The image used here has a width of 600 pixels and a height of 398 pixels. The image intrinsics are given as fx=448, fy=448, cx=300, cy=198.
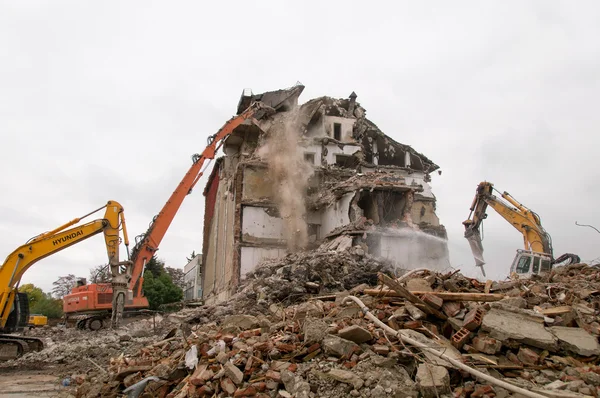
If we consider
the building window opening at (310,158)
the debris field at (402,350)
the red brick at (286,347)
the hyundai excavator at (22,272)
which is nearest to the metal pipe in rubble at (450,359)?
the debris field at (402,350)

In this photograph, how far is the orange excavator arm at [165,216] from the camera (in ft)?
58.5

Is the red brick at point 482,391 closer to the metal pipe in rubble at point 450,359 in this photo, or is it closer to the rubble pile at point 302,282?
the metal pipe in rubble at point 450,359

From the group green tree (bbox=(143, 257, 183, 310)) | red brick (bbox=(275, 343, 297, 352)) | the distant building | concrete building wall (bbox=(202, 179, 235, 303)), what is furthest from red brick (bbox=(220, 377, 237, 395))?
the distant building

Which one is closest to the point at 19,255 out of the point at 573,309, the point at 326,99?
the point at 573,309

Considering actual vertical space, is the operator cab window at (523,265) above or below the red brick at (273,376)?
above

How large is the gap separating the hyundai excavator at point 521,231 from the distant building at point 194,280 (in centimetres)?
2322

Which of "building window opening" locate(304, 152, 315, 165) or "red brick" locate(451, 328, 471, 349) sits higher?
"building window opening" locate(304, 152, 315, 165)

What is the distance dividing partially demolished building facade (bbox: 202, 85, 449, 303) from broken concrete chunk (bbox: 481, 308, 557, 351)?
44.1ft

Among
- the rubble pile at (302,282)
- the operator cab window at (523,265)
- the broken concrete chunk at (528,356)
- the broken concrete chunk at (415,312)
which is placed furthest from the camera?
the operator cab window at (523,265)

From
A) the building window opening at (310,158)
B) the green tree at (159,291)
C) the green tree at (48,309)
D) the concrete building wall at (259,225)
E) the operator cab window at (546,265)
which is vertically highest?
the building window opening at (310,158)

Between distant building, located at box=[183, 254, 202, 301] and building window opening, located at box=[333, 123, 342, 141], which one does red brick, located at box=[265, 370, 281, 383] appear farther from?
distant building, located at box=[183, 254, 202, 301]

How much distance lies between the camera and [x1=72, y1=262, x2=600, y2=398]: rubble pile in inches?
168

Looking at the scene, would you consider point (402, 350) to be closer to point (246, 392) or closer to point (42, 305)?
point (246, 392)

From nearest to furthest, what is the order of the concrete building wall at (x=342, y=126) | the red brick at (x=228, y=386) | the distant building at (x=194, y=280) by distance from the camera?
the red brick at (x=228, y=386), the concrete building wall at (x=342, y=126), the distant building at (x=194, y=280)
